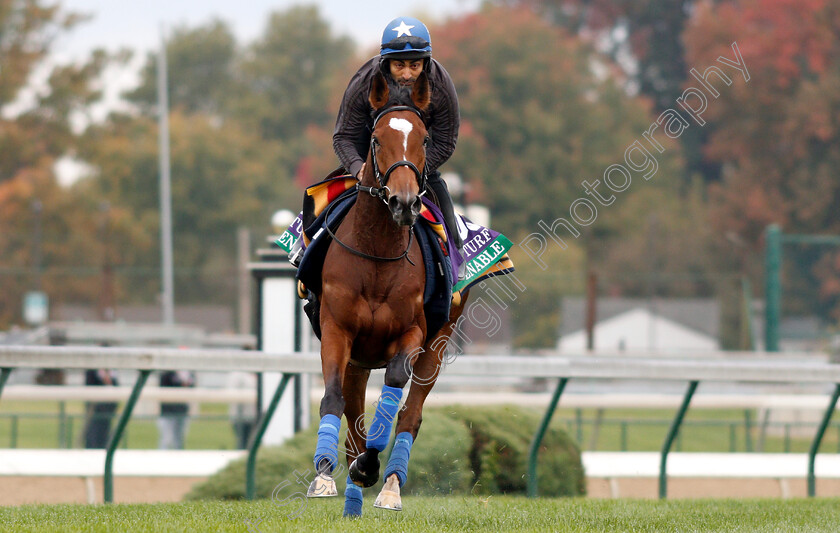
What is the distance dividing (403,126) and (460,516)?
207 cm

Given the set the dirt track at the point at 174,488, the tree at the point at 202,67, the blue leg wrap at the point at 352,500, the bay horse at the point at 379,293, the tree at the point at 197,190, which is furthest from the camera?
the tree at the point at 202,67

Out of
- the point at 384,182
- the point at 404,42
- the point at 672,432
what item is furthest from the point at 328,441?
the point at 672,432

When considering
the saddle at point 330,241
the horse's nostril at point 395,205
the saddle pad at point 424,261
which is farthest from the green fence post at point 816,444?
the horse's nostril at point 395,205

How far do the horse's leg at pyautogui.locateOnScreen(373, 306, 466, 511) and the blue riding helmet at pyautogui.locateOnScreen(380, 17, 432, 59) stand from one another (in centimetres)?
152

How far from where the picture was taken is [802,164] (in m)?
39.1

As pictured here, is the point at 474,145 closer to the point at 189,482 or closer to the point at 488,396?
the point at 488,396

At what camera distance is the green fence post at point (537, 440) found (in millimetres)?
7824

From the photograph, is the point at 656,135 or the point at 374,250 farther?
the point at 656,135

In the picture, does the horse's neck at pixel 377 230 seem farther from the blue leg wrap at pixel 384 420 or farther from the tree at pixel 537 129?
the tree at pixel 537 129

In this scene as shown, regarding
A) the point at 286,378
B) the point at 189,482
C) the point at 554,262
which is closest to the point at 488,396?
the point at 189,482

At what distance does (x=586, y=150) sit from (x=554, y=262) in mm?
11221

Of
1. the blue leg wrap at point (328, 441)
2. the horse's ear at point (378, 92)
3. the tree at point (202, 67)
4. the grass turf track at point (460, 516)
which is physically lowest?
the grass turf track at point (460, 516)

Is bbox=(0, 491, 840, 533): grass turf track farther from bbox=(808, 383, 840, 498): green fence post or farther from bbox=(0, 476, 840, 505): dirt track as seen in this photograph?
bbox=(0, 476, 840, 505): dirt track

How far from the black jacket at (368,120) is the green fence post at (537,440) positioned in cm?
224
